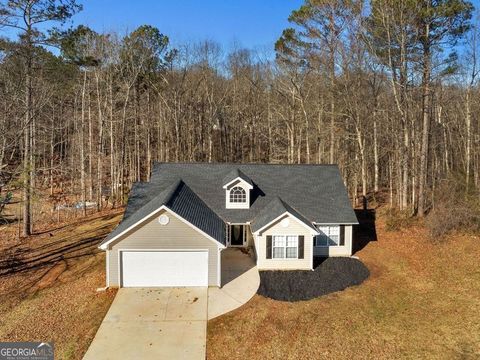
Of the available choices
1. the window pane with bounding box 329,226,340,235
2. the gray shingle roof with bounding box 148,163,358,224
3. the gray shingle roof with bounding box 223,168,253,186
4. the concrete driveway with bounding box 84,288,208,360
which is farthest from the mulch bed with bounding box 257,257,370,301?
the gray shingle roof with bounding box 223,168,253,186

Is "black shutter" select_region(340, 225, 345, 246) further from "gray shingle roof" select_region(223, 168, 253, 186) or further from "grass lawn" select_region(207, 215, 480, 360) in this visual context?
"gray shingle roof" select_region(223, 168, 253, 186)

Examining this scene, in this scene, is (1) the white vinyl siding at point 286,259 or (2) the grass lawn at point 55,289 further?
(1) the white vinyl siding at point 286,259

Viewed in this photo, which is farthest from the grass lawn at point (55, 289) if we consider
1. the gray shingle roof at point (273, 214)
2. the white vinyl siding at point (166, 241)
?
the gray shingle roof at point (273, 214)

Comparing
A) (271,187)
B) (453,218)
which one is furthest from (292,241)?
(453,218)

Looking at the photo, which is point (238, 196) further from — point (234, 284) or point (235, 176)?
point (234, 284)

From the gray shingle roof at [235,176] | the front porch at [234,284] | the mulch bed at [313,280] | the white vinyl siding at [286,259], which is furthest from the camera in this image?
the gray shingle roof at [235,176]

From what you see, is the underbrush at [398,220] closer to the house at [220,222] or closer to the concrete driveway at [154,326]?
the house at [220,222]
